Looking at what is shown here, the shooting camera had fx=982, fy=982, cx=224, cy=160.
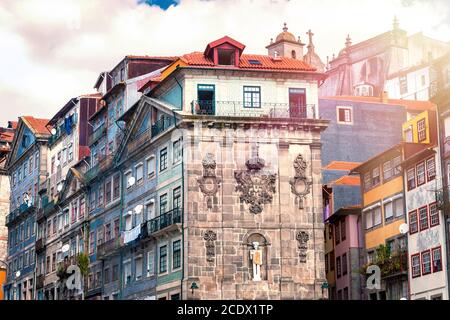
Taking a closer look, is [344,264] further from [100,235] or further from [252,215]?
[100,235]

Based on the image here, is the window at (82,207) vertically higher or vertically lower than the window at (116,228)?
higher

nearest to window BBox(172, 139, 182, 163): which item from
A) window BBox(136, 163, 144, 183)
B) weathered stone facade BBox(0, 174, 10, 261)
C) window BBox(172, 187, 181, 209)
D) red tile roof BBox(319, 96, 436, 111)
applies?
window BBox(172, 187, 181, 209)

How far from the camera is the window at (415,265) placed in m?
46.5

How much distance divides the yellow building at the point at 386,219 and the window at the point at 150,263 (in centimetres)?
1105

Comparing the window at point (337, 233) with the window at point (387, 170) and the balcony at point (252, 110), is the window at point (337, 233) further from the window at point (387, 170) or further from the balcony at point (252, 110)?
the balcony at point (252, 110)

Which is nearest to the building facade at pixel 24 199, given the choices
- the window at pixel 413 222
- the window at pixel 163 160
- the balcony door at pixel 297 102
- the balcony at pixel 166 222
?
the window at pixel 163 160

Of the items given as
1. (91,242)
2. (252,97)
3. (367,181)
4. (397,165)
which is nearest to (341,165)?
(367,181)

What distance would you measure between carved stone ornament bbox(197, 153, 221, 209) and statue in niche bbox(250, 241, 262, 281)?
307 centimetres

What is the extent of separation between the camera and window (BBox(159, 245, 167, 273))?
48.7m

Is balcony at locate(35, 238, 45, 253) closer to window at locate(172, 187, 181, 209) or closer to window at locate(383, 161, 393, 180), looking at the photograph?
window at locate(172, 187, 181, 209)

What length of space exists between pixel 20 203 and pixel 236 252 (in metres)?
22.8

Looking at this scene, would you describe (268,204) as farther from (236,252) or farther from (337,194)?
(337,194)

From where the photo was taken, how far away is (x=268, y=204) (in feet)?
160
